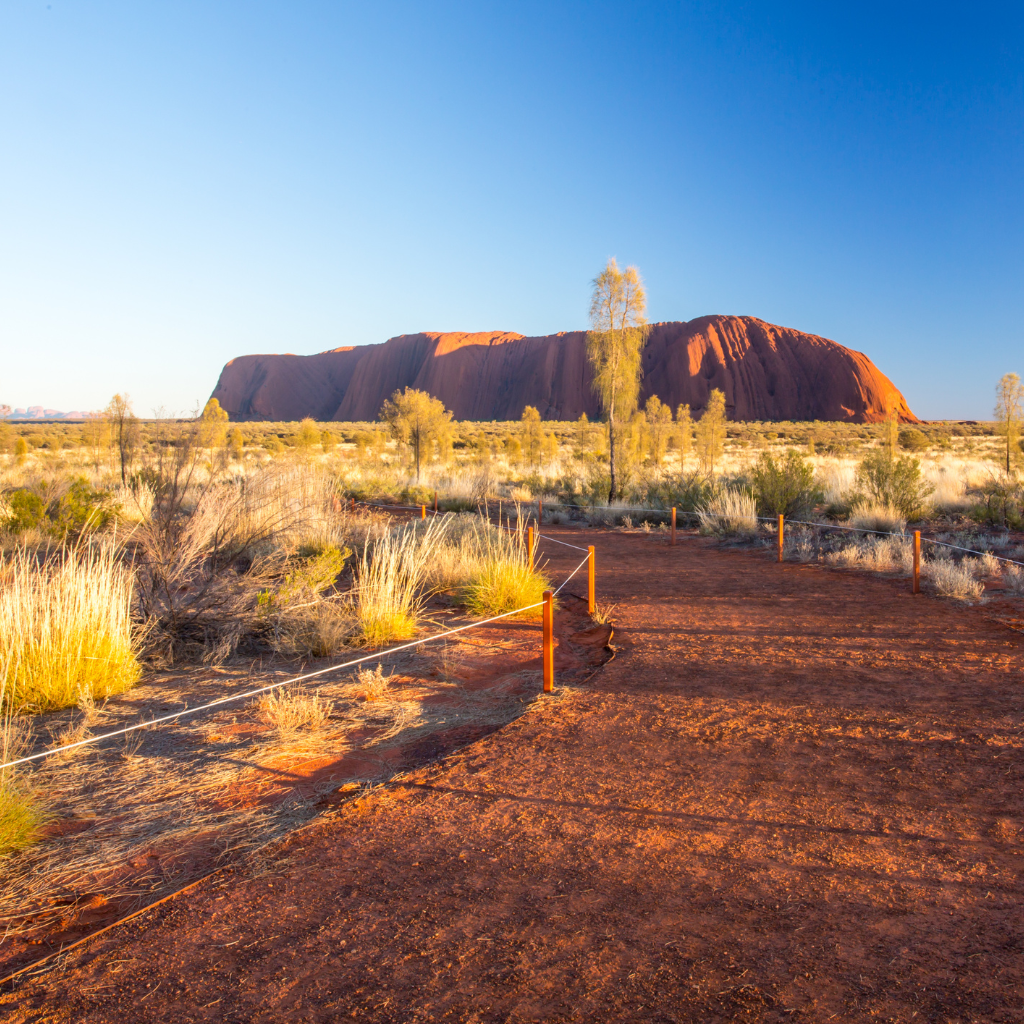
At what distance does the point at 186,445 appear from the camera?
552 centimetres

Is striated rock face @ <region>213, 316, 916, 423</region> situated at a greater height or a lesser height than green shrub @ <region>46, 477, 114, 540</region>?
greater

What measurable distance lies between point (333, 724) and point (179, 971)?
2.30m

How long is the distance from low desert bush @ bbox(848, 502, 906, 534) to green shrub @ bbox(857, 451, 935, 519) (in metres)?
0.23

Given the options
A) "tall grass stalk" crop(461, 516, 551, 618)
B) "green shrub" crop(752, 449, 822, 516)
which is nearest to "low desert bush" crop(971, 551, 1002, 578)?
"green shrub" crop(752, 449, 822, 516)

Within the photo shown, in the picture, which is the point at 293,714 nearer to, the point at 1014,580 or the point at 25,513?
the point at 25,513

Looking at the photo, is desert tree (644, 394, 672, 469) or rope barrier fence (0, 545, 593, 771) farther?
desert tree (644, 394, 672, 469)

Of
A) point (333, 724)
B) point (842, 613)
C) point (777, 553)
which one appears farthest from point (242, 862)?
point (777, 553)

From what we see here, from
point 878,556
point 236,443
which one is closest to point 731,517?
point 878,556

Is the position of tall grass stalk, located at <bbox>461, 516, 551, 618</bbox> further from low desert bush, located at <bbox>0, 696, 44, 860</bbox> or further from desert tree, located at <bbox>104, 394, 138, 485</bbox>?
desert tree, located at <bbox>104, 394, 138, 485</bbox>

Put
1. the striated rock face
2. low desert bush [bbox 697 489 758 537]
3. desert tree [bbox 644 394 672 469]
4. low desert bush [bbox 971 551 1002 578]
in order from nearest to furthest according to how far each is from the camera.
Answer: low desert bush [bbox 971 551 1002 578] → low desert bush [bbox 697 489 758 537] → desert tree [bbox 644 394 672 469] → the striated rock face

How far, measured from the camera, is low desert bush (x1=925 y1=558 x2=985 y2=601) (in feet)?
25.7

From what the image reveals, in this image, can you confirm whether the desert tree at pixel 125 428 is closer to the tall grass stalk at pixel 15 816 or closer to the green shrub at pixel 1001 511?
the tall grass stalk at pixel 15 816

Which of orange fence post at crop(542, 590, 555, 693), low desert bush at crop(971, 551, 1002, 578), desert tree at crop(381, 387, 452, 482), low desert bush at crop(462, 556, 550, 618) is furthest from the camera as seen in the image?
desert tree at crop(381, 387, 452, 482)

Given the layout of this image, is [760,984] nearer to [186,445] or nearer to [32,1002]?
[32,1002]
